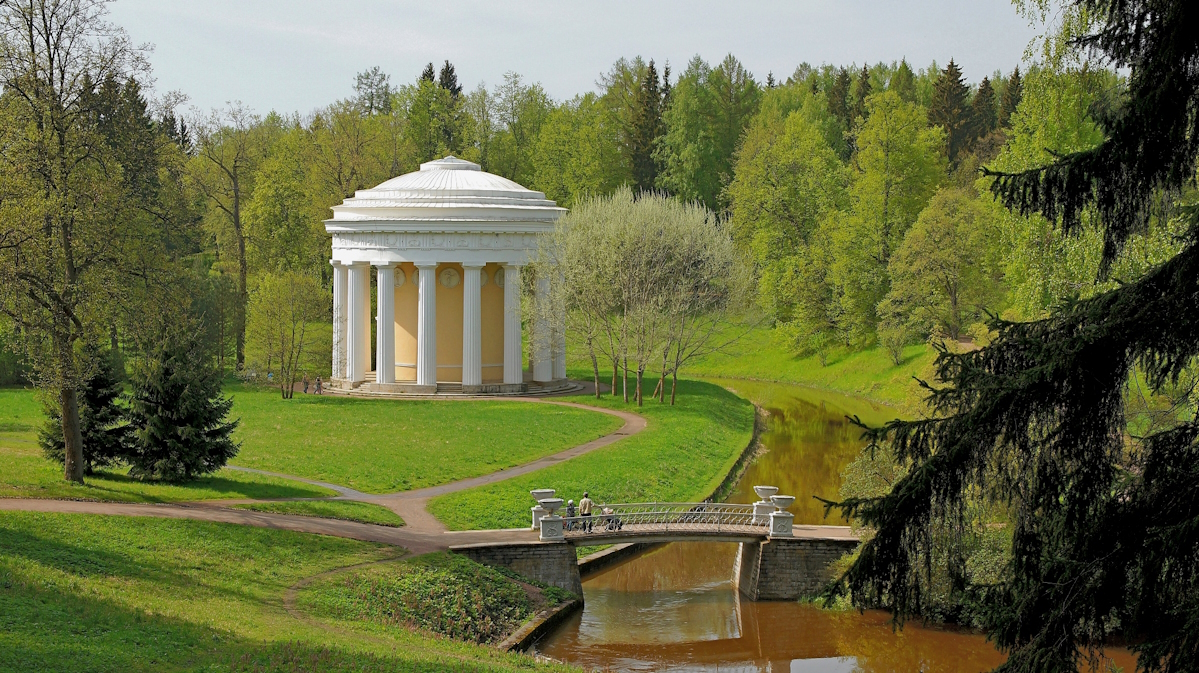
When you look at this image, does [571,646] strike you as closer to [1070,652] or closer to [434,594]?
[434,594]

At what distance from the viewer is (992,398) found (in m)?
8.47

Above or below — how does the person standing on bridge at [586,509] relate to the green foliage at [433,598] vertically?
above

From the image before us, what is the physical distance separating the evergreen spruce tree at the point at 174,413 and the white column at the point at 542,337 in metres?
22.3

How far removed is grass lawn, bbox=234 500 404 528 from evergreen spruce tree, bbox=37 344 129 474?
3994 mm

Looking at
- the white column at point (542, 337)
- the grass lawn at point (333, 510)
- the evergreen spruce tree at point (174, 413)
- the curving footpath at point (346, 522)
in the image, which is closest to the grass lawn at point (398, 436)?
the curving footpath at point (346, 522)

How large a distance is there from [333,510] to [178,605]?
9413 millimetres

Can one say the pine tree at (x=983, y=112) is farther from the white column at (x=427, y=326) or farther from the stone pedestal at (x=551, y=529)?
the stone pedestal at (x=551, y=529)

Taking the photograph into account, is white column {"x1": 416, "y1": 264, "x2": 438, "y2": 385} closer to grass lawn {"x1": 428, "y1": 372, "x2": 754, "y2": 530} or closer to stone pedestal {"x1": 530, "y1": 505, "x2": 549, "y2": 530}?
grass lawn {"x1": 428, "y1": 372, "x2": 754, "y2": 530}

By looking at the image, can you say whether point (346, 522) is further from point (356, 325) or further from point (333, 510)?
point (356, 325)

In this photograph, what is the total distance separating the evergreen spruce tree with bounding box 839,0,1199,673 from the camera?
821 centimetres

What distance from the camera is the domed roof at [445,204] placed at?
49531 mm

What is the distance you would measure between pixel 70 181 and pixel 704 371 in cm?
5000

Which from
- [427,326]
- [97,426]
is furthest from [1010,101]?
[97,426]

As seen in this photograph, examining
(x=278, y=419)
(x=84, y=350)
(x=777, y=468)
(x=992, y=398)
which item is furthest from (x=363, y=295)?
(x=992, y=398)
